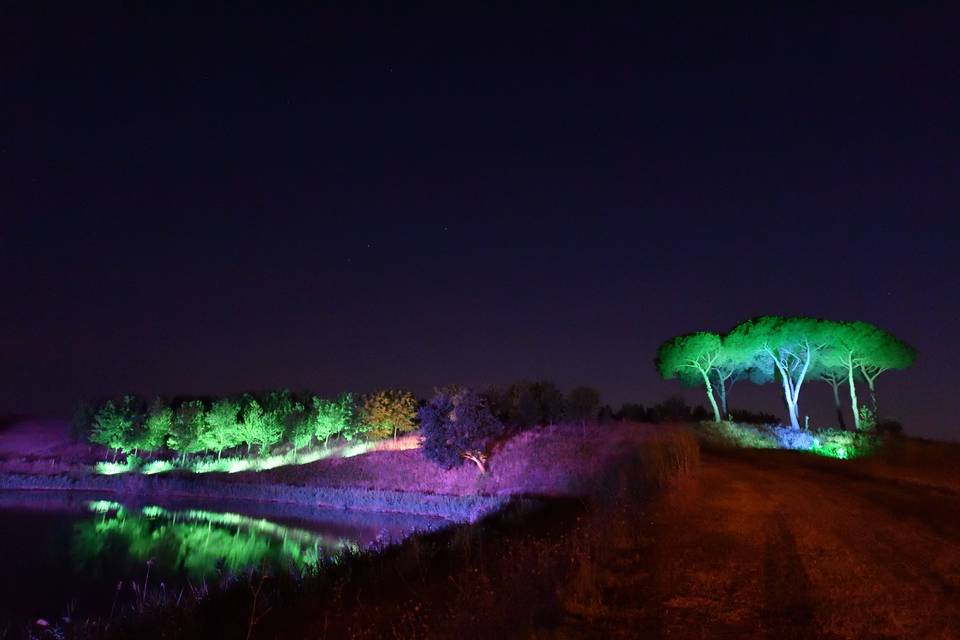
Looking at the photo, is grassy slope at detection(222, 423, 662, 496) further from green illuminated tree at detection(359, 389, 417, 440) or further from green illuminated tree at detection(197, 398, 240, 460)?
green illuminated tree at detection(197, 398, 240, 460)

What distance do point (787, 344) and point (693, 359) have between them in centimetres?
780

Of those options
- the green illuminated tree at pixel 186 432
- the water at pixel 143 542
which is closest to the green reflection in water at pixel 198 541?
the water at pixel 143 542

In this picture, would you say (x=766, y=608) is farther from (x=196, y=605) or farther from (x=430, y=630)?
(x=196, y=605)

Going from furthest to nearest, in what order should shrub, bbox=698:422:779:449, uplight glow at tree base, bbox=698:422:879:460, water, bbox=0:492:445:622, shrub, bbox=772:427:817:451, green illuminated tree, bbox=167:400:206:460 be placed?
1. green illuminated tree, bbox=167:400:206:460
2. shrub, bbox=698:422:779:449
3. shrub, bbox=772:427:817:451
4. uplight glow at tree base, bbox=698:422:879:460
5. water, bbox=0:492:445:622

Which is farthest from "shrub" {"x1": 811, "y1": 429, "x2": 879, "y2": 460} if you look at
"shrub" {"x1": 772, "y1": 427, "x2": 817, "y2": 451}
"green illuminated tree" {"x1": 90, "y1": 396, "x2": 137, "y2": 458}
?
"green illuminated tree" {"x1": 90, "y1": 396, "x2": 137, "y2": 458}

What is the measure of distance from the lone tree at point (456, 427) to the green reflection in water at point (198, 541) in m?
11.9

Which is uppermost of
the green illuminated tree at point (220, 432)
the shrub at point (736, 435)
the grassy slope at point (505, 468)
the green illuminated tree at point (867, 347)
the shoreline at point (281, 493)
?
the green illuminated tree at point (867, 347)

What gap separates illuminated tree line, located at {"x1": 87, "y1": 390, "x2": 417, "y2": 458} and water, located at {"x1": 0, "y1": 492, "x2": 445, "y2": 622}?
20361 mm

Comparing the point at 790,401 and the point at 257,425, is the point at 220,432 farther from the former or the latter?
the point at 790,401

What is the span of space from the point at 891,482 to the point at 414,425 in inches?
1891

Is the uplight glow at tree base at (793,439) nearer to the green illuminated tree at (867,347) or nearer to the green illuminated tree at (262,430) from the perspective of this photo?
the green illuminated tree at (867,347)

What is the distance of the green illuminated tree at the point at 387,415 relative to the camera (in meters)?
61.7

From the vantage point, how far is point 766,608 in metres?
7.80

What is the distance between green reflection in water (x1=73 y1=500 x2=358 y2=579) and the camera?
22453mm
